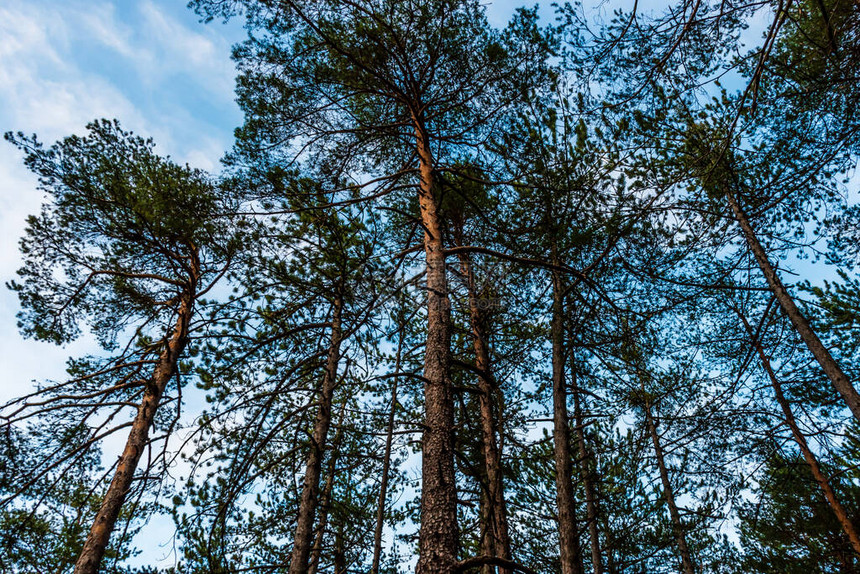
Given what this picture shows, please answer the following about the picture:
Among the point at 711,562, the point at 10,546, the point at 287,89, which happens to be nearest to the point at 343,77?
the point at 287,89

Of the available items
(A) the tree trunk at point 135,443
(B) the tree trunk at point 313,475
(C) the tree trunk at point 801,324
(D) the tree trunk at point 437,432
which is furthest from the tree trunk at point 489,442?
(A) the tree trunk at point 135,443

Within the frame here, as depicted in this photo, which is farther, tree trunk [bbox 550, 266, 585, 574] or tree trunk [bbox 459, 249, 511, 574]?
tree trunk [bbox 459, 249, 511, 574]

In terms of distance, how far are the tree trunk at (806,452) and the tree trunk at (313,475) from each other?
6.60 metres

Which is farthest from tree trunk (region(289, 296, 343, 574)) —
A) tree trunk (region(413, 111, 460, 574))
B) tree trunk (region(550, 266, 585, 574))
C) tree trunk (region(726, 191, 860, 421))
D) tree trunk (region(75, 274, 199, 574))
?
tree trunk (region(726, 191, 860, 421))

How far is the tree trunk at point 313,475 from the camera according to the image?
17.7 feet

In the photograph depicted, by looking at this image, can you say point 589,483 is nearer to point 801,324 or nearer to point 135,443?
point 801,324

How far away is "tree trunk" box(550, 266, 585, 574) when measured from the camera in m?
4.83

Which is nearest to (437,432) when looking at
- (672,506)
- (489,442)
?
(489,442)

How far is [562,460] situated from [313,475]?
3.30m

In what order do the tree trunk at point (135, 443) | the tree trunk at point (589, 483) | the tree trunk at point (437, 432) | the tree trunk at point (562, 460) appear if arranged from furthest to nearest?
the tree trunk at point (589, 483)
the tree trunk at point (135, 443)
the tree trunk at point (562, 460)
the tree trunk at point (437, 432)

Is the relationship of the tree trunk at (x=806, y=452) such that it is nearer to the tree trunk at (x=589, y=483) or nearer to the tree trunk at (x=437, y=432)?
the tree trunk at (x=589, y=483)

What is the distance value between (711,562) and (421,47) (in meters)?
13.1

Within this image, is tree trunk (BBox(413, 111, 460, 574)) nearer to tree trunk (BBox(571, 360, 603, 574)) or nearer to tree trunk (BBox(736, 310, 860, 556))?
tree trunk (BBox(571, 360, 603, 574))

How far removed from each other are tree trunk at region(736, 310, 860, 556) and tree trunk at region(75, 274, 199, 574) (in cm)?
950
